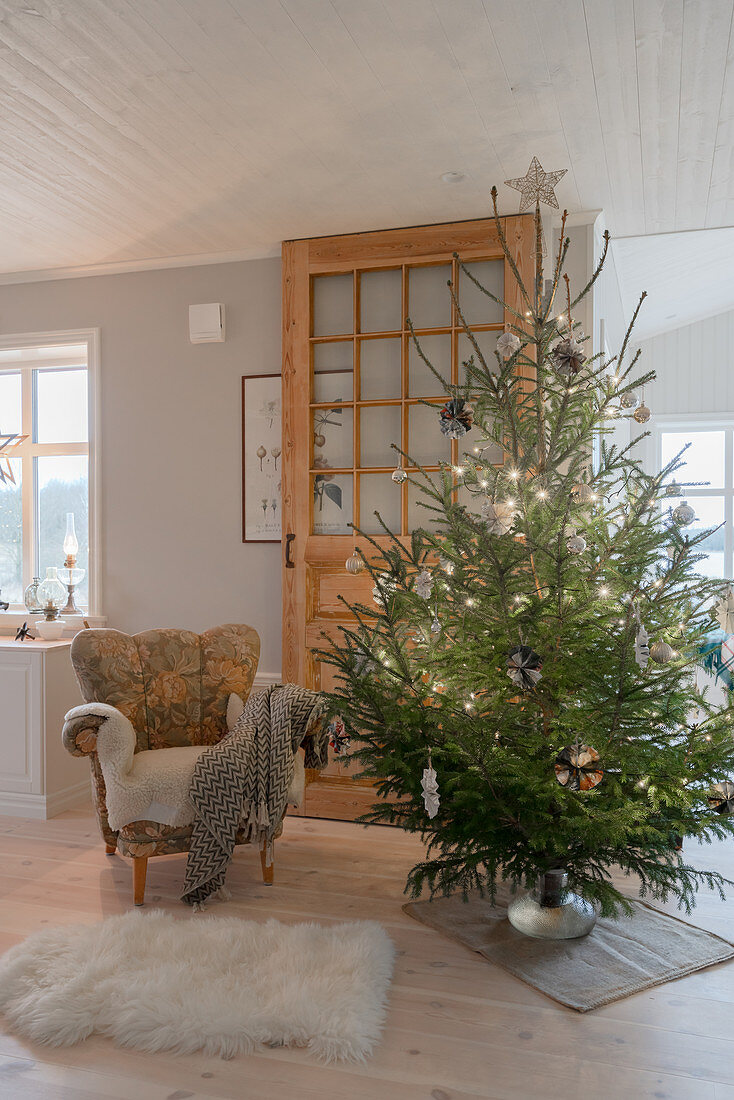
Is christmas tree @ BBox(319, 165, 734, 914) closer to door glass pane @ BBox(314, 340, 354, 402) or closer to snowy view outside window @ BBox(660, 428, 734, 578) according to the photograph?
door glass pane @ BBox(314, 340, 354, 402)

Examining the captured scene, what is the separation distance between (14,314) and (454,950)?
3.81 metres

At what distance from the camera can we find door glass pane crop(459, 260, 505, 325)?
367 centimetres

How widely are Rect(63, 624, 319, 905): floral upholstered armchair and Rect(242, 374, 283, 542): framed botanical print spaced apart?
703 mm

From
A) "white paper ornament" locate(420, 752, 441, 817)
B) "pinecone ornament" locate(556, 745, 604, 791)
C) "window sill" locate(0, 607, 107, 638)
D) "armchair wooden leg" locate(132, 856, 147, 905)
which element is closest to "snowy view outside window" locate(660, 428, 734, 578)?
"window sill" locate(0, 607, 107, 638)

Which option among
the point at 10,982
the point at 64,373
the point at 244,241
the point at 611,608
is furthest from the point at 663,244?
the point at 10,982

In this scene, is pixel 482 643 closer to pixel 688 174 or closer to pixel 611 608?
pixel 611 608

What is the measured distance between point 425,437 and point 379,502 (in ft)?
1.17

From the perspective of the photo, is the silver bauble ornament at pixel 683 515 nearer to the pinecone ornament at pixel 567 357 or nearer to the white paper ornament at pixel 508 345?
the pinecone ornament at pixel 567 357

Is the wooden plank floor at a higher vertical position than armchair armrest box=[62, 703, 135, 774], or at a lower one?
lower

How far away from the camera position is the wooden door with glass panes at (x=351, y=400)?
12.3ft

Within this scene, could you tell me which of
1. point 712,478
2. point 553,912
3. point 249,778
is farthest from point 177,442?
point 712,478

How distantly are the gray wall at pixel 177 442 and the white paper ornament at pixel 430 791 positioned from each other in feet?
5.93

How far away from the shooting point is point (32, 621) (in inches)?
172

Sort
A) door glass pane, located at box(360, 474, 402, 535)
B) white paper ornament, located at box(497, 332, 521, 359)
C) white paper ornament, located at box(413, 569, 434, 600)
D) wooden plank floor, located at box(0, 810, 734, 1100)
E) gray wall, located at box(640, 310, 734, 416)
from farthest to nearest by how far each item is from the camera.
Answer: gray wall, located at box(640, 310, 734, 416), door glass pane, located at box(360, 474, 402, 535), white paper ornament, located at box(413, 569, 434, 600), white paper ornament, located at box(497, 332, 521, 359), wooden plank floor, located at box(0, 810, 734, 1100)
